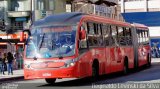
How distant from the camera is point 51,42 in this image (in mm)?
19406

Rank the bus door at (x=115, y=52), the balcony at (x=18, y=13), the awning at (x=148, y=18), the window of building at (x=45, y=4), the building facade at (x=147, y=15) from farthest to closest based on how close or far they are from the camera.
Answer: the awning at (x=148, y=18)
the building facade at (x=147, y=15)
the window of building at (x=45, y=4)
the balcony at (x=18, y=13)
the bus door at (x=115, y=52)

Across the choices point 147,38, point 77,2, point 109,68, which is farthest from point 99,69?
point 77,2

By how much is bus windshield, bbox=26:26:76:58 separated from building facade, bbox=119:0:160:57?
42.1 metres

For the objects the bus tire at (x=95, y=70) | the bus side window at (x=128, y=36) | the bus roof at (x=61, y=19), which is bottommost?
the bus tire at (x=95, y=70)

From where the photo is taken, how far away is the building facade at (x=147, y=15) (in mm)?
65250

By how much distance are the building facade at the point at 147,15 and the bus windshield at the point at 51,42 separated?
42.1 meters

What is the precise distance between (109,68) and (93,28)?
2901 millimetres

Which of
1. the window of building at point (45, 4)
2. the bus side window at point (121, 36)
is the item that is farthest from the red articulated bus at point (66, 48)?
the window of building at point (45, 4)

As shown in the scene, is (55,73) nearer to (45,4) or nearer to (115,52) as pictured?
(115,52)

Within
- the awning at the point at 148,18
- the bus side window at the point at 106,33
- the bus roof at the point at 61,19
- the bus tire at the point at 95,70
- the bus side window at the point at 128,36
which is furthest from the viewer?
the awning at the point at 148,18

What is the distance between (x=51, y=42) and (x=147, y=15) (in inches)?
2031

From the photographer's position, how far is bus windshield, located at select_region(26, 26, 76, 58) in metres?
19.2

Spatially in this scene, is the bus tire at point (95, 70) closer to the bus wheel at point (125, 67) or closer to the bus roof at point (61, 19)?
the bus roof at point (61, 19)

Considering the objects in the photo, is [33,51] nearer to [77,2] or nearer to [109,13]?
[77,2]
